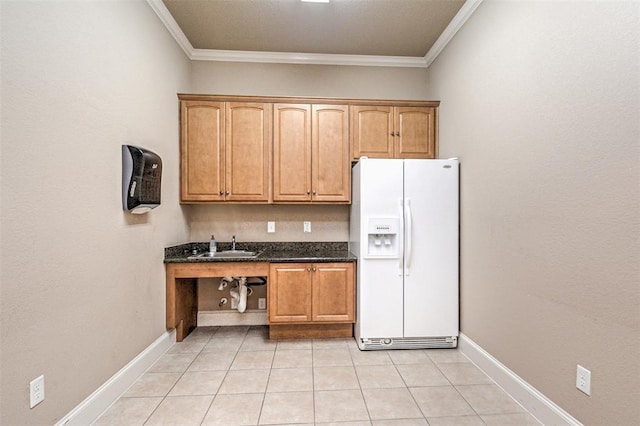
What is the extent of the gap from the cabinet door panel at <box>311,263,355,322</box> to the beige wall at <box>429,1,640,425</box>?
3.48 feet

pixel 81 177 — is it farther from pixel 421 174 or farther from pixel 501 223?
pixel 501 223

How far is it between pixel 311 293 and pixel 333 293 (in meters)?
0.21

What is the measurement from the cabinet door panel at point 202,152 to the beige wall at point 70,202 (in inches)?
22.6

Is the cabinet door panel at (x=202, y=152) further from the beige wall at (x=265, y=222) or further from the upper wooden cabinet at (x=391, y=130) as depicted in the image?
the upper wooden cabinet at (x=391, y=130)

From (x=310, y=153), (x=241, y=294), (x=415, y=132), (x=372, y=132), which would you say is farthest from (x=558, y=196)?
(x=241, y=294)

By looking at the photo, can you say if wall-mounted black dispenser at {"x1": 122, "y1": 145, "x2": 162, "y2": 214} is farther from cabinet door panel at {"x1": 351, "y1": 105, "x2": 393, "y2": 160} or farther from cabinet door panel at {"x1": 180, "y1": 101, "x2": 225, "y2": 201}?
→ cabinet door panel at {"x1": 351, "y1": 105, "x2": 393, "y2": 160}

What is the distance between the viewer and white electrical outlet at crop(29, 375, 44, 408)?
4.45 feet

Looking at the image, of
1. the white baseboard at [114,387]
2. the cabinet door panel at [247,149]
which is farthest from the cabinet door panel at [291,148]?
the white baseboard at [114,387]

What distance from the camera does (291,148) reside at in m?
3.06

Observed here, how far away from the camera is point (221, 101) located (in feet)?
9.91

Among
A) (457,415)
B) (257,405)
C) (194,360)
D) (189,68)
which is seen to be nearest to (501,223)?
(457,415)

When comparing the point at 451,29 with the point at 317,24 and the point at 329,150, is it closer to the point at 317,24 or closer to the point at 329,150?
the point at 317,24

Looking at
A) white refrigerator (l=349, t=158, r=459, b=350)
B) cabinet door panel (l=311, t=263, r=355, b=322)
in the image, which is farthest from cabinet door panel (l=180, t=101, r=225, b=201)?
white refrigerator (l=349, t=158, r=459, b=350)

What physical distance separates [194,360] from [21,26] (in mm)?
2402
